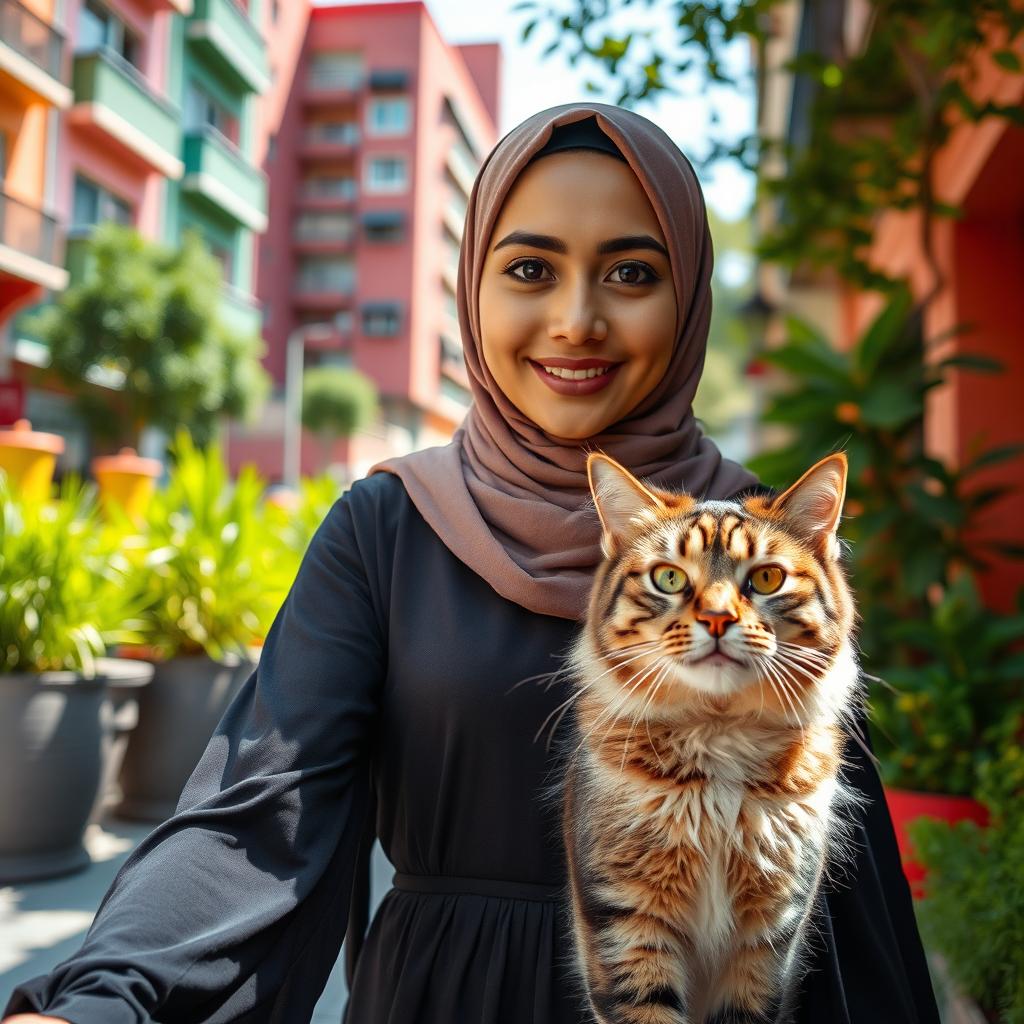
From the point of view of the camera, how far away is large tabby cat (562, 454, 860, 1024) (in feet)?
4.34

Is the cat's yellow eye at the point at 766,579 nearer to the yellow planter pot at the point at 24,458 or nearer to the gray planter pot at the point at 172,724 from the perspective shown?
the gray planter pot at the point at 172,724

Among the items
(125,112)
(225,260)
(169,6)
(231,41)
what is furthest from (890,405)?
(225,260)

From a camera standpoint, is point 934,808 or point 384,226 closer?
point 934,808

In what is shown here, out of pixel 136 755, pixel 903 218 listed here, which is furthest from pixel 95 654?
pixel 903 218

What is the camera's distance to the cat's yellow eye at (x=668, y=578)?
141cm

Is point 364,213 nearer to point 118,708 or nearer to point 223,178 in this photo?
point 223,178

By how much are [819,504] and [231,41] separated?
27464 mm

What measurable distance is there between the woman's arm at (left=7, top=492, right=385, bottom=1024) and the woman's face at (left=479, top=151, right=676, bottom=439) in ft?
1.45

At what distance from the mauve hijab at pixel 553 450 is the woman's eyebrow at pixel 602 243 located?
40mm

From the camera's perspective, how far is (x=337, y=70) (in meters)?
40.5

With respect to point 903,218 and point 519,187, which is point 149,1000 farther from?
point 903,218

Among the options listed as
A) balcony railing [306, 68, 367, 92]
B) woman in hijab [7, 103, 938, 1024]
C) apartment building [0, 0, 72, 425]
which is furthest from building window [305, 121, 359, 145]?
woman in hijab [7, 103, 938, 1024]

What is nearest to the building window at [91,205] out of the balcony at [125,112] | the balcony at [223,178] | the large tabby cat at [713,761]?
the balcony at [125,112]

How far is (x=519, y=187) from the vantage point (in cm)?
172
